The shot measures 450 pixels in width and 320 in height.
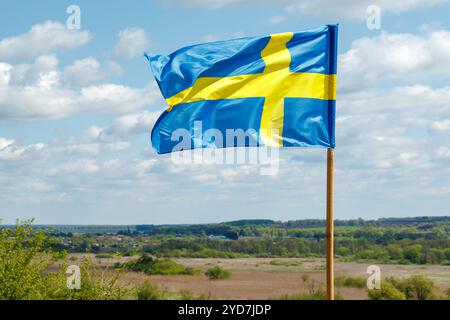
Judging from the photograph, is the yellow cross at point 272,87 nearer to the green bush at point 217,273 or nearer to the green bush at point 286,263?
the green bush at point 217,273

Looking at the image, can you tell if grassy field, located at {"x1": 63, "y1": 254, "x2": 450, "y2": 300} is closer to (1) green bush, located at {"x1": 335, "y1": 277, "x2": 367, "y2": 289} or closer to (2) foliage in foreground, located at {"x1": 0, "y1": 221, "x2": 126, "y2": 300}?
(1) green bush, located at {"x1": 335, "y1": 277, "x2": 367, "y2": 289}

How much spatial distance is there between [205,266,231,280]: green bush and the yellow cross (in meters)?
119

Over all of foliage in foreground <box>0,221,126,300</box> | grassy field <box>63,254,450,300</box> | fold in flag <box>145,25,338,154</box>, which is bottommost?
grassy field <box>63,254,450,300</box>

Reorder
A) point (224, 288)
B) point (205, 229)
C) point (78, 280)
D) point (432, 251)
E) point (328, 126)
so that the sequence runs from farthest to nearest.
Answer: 1. point (205, 229)
2. point (432, 251)
3. point (224, 288)
4. point (78, 280)
5. point (328, 126)

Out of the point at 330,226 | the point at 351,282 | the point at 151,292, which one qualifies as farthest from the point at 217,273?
the point at 330,226

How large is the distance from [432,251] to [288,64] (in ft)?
428

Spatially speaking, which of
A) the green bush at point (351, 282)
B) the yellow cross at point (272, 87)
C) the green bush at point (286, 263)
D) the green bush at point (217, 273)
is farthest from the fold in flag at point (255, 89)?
the green bush at point (286, 263)

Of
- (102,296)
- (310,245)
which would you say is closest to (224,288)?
(310,245)

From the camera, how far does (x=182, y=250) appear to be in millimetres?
153375

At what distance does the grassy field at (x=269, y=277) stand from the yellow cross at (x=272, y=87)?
85300 mm

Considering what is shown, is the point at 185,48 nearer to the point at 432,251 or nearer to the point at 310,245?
the point at 432,251

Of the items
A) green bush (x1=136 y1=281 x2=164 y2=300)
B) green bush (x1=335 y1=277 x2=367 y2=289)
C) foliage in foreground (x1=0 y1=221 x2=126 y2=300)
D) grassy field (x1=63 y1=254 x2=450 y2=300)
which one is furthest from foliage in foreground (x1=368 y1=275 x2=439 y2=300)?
foliage in foreground (x1=0 y1=221 x2=126 y2=300)

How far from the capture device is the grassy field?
387 feet
